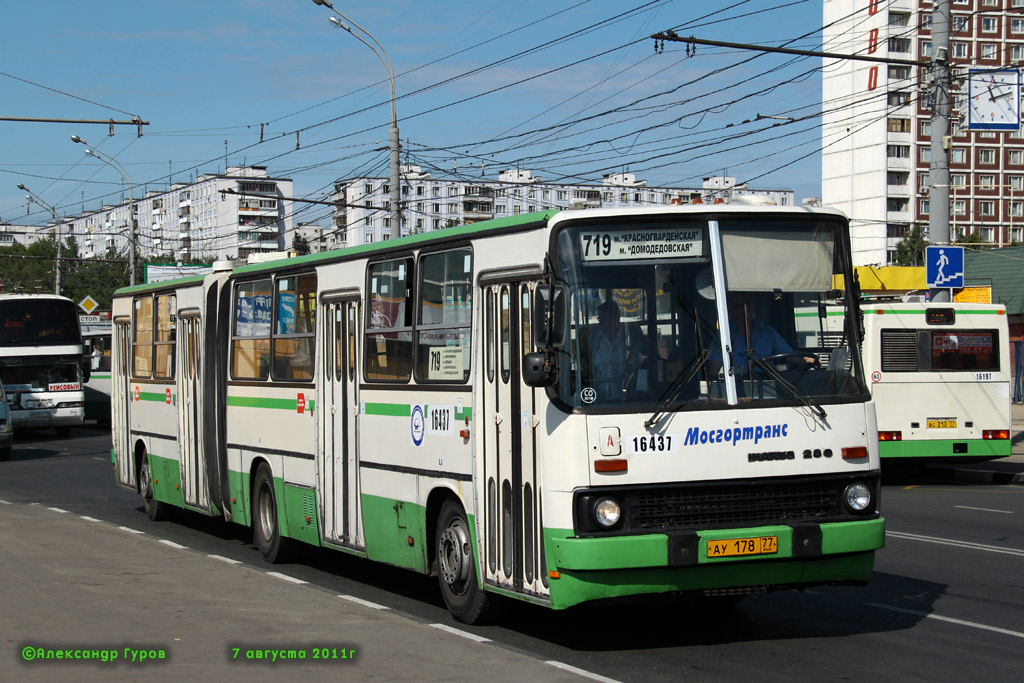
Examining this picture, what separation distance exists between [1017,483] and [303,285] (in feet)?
48.5

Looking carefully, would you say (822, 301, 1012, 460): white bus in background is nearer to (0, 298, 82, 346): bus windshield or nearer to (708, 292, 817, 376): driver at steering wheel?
(708, 292, 817, 376): driver at steering wheel

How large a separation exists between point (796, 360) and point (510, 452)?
6.55 feet

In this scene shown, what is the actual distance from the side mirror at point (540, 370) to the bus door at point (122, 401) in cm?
1137

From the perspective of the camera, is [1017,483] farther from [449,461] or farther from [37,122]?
[37,122]

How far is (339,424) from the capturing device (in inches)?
454

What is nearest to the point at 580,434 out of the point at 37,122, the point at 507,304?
the point at 507,304

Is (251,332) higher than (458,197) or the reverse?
the reverse

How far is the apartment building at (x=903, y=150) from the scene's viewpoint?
10256 cm

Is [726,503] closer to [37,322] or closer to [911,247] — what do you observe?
[37,322]

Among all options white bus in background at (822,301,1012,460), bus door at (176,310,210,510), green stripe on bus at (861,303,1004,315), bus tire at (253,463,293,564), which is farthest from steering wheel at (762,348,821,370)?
green stripe on bus at (861,303,1004,315)

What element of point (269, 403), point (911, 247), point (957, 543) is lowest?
point (957, 543)

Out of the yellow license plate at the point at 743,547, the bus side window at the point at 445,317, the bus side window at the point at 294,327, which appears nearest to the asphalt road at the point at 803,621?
the yellow license plate at the point at 743,547

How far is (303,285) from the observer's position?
12570mm

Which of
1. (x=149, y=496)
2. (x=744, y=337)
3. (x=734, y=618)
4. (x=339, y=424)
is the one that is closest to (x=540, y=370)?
(x=744, y=337)
